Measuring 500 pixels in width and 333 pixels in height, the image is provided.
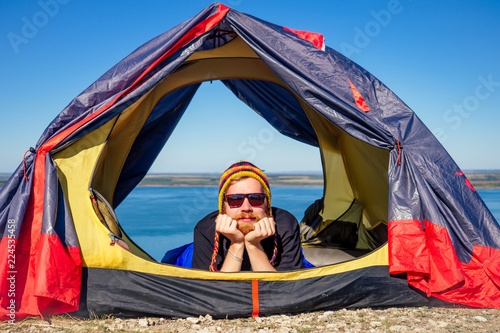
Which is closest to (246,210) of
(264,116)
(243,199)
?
(243,199)

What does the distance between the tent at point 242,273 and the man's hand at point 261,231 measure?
0.72 feet

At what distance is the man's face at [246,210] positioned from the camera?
227cm

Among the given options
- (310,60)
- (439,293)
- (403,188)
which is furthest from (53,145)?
(439,293)

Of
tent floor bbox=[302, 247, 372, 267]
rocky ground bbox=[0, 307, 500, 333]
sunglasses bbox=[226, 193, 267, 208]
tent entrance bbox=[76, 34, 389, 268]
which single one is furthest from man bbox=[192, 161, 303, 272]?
tent floor bbox=[302, 247, 372, 267]

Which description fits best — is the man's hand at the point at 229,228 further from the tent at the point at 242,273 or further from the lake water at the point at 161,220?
the lake water at the point at 161,220

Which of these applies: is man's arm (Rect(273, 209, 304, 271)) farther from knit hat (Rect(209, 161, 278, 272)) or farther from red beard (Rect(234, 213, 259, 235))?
red beard (Rect(234, 213, 259, 235))

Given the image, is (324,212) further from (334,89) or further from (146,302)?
(146,302)

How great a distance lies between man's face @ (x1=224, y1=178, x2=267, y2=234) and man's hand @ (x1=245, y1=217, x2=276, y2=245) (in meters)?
0.06

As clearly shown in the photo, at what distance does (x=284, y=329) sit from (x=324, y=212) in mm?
2150

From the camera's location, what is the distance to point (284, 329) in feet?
6.97

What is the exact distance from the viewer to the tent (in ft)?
7.28

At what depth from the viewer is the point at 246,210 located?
2.27 metres

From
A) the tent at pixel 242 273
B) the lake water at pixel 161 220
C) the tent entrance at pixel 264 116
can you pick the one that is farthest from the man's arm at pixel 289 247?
the lake water at pixel 161 220

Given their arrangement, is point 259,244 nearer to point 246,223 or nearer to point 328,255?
point 246,223
